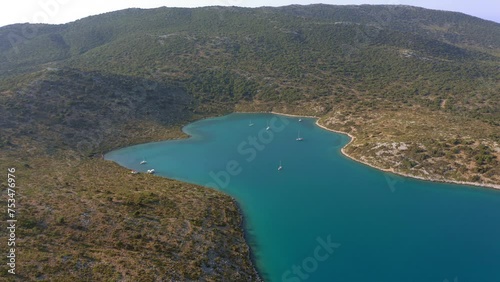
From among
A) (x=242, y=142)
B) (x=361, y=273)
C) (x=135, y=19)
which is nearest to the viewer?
(x=361, y=273)

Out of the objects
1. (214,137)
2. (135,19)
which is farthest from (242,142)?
(135,19)

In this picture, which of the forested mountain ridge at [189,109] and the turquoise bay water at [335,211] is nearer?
the turquoise bay water at [335,211]

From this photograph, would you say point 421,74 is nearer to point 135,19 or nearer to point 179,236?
point 179,236

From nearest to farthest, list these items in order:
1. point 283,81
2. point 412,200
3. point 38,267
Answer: point 38,267 → point 412,200 → point 283,81

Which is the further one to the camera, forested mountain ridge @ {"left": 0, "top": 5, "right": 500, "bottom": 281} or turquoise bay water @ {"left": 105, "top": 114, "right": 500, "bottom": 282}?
forested mountain ridge @ {"left": 0, "top": 5, "right": 500, "bottom": 281}
